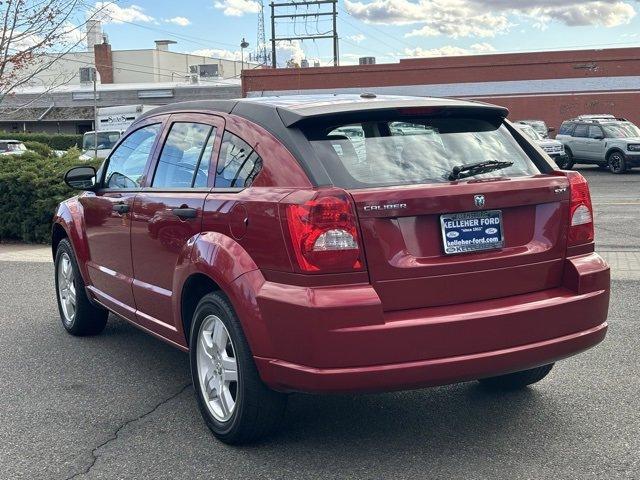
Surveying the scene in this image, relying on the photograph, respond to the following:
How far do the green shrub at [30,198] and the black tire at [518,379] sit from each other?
846 centimetres

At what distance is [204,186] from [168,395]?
1.41 meters

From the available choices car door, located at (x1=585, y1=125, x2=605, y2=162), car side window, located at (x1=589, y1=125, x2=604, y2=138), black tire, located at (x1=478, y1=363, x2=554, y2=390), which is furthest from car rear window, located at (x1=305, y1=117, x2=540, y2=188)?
car side window, located at (x1=589, y1=125, x2=604, y2=138)

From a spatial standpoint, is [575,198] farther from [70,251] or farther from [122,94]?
[122,94]

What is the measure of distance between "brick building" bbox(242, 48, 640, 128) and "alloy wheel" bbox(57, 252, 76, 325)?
117 feet

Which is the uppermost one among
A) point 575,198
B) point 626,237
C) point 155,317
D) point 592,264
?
point 575,198

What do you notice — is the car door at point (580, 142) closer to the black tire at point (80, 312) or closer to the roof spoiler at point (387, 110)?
the black tire at point (80, 312)

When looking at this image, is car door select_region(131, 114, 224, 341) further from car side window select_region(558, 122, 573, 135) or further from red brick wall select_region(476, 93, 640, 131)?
red brick wall select_region(476, 93, 640, 131)

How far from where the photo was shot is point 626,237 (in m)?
11.7

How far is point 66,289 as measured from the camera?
677 centimetres

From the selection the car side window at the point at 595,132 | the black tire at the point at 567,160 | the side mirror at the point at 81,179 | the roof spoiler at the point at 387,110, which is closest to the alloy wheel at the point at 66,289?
the side mirror at the point at 81,179

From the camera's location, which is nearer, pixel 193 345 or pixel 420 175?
pixel 420 175

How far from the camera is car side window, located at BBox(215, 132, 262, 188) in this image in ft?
13.7

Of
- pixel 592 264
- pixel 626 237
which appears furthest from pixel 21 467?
pixel 626 237

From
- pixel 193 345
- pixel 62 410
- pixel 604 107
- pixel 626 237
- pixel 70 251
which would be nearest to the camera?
pixel 193 345
